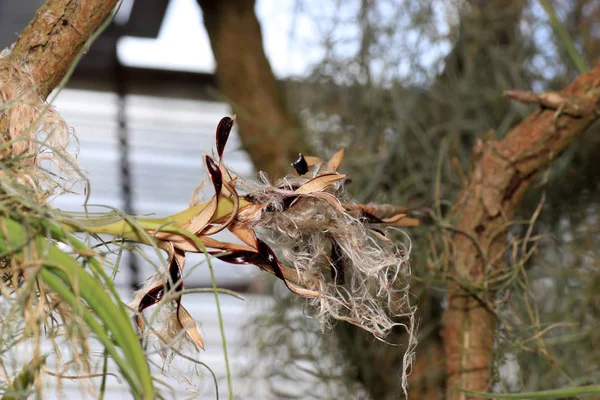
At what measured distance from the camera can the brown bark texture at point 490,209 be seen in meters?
0.35

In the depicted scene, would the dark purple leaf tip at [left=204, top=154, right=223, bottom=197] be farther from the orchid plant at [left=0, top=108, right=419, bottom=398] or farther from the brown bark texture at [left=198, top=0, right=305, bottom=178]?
the brown bark texture at [left=198, top=0, right=305, bottom=178]

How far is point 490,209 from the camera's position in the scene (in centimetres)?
36

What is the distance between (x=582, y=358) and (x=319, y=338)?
8.6 inches

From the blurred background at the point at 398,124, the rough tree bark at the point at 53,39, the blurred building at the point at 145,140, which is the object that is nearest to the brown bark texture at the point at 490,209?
the blurred background at the point at 398,124

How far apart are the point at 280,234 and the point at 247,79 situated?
47cm

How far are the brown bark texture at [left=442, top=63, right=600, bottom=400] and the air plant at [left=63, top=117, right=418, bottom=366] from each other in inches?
5.5

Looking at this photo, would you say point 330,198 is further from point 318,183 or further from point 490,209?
point 490,209

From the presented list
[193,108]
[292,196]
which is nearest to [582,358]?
[292,196]

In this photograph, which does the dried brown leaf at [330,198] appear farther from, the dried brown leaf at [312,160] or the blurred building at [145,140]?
the blurred building at [145,140]

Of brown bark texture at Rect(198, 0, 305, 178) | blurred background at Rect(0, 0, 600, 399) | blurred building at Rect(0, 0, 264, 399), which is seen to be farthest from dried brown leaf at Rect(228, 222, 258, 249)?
blurred building at Rect(0, 0, 264, 399)

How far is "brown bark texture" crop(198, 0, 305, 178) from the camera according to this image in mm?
657

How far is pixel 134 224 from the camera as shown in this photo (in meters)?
0.18

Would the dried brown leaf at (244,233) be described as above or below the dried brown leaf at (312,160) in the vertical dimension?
below

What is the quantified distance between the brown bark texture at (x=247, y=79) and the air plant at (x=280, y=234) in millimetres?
423
